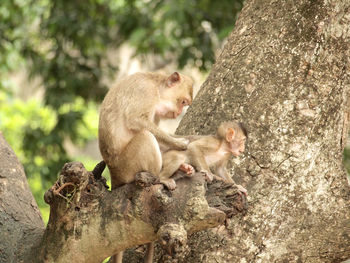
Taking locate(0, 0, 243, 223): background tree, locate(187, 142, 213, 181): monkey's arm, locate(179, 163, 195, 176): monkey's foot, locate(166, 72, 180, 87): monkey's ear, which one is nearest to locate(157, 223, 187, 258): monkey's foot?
locate(179, 163, 195, 176): monkey's foot

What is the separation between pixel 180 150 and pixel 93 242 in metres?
0.97

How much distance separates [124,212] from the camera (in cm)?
346

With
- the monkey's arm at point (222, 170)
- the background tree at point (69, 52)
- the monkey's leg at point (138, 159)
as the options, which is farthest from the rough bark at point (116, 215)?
the background tree at point (69, 52)

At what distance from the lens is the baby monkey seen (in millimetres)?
4031

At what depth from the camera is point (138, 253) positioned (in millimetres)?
4137

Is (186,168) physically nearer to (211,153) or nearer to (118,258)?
(211,153)

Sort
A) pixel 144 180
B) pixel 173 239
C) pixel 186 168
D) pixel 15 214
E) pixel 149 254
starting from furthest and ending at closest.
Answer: pixel 15 214 → pixel 186 168 → pixel 149 254 → pixel 144 180 → pixel 173 239

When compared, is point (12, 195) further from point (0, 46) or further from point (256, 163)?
point (0, 46)

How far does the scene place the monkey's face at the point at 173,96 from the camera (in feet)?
14.7

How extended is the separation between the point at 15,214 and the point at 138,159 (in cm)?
95

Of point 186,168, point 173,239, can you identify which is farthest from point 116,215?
point 186,168

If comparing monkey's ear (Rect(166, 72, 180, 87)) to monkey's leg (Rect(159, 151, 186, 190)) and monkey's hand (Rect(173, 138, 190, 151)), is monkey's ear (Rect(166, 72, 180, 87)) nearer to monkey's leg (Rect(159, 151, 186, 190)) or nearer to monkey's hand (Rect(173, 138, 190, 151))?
monkey's hand (Rect(173, 138, 190, 151))

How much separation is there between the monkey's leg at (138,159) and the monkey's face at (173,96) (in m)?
0.54

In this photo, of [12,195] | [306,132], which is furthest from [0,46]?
[306,132]
